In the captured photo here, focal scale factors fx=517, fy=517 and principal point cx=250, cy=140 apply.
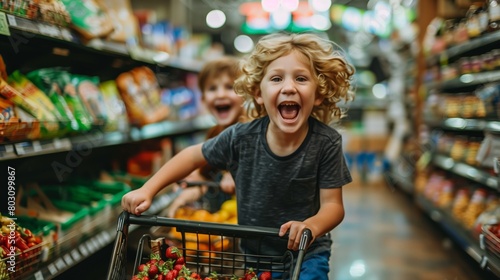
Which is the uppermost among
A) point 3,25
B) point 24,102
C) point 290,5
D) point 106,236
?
point 290,5

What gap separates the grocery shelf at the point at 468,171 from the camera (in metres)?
3.36

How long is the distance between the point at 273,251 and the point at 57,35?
1424 millimetres

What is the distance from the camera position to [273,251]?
175 centimetres

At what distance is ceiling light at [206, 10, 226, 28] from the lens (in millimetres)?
11883

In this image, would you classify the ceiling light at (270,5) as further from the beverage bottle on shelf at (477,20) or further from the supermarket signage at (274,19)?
the beverage bottle on shelf at (477,20)

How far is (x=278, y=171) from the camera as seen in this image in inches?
68.1

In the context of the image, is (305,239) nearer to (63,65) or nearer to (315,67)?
(315,67)

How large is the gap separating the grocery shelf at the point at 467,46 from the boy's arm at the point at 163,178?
2293mm

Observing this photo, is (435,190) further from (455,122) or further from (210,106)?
(210,106)

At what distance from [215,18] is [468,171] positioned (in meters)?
9.05

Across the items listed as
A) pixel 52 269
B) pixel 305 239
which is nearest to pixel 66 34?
pixel 52 269

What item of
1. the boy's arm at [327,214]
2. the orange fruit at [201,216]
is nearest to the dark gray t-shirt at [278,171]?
the boy's arm at [327,214]

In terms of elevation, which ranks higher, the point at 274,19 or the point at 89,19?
the point at 274,19

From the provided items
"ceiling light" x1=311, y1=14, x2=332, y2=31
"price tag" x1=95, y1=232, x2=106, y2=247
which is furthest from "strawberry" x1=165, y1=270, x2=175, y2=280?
"ceiling light" x1=311, y1=14, x2=332, y2=31
